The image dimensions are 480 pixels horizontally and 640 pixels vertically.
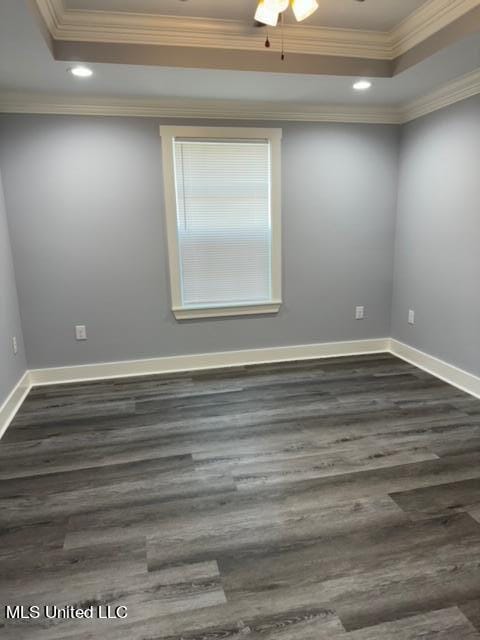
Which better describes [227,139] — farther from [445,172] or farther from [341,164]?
[445,172]

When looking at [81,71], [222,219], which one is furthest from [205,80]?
[222,219]

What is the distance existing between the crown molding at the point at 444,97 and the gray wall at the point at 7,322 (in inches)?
139

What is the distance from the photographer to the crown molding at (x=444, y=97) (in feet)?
9.58

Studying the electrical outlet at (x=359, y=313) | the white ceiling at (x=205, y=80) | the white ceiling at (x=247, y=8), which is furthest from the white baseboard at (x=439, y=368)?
the white ceiling at (x=247, y=8)

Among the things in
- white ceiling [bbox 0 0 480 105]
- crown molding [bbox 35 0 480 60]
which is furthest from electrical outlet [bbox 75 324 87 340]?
crown molding [bbox 35 0 480 60]

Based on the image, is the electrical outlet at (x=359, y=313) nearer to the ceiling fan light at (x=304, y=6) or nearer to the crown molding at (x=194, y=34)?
the crown molding at (x=194, y=34)

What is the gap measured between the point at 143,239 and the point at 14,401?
1.66 m

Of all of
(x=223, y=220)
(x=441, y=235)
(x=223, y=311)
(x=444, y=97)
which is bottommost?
(x=223, y=311)

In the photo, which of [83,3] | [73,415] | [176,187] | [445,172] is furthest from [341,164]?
[73,415]

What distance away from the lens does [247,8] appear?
2469 mm

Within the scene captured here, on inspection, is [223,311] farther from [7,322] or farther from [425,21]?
[425,21]

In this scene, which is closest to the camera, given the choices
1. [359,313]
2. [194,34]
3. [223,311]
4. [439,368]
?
[194,34]

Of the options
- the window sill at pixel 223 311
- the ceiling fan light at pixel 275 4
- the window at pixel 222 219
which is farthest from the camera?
the window sill at pixel 223 311

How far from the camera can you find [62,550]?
1.71 m
